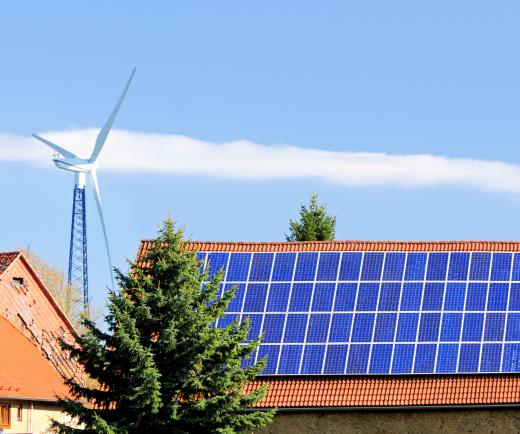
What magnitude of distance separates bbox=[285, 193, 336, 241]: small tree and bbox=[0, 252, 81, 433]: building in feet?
37.3

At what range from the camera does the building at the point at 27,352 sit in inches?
2181

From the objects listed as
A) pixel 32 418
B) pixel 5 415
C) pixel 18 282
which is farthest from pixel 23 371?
pixel 18 282

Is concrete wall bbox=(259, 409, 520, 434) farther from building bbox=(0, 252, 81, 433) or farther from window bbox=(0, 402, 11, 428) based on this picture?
Answer: window bbox=(0, 402, 11, 428)

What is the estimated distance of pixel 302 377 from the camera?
149 feet

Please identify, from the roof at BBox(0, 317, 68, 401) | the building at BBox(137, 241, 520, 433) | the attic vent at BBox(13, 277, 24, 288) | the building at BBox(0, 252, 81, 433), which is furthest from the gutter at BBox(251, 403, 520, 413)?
the attic vent at BBox(13, 277, 24, 288)

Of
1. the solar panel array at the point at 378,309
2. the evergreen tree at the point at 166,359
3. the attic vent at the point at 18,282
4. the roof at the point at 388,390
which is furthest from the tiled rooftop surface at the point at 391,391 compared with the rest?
the attic vent at the point at 18,282

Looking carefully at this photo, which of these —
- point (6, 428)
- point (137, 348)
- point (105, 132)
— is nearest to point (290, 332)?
point (137, 348)

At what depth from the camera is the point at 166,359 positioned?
40219 millimetres

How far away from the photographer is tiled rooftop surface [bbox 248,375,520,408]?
143ft

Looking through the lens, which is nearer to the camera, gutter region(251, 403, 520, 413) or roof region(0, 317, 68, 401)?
gutter region(251, 403, 520, 413)

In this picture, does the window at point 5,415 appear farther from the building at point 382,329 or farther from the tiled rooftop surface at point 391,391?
the tiled rooftop surface at point 391,391

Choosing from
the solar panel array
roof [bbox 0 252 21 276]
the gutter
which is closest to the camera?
the gutter

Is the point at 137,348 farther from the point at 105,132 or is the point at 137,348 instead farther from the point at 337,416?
the point at 105,132

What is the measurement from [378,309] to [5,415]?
16.0 m
